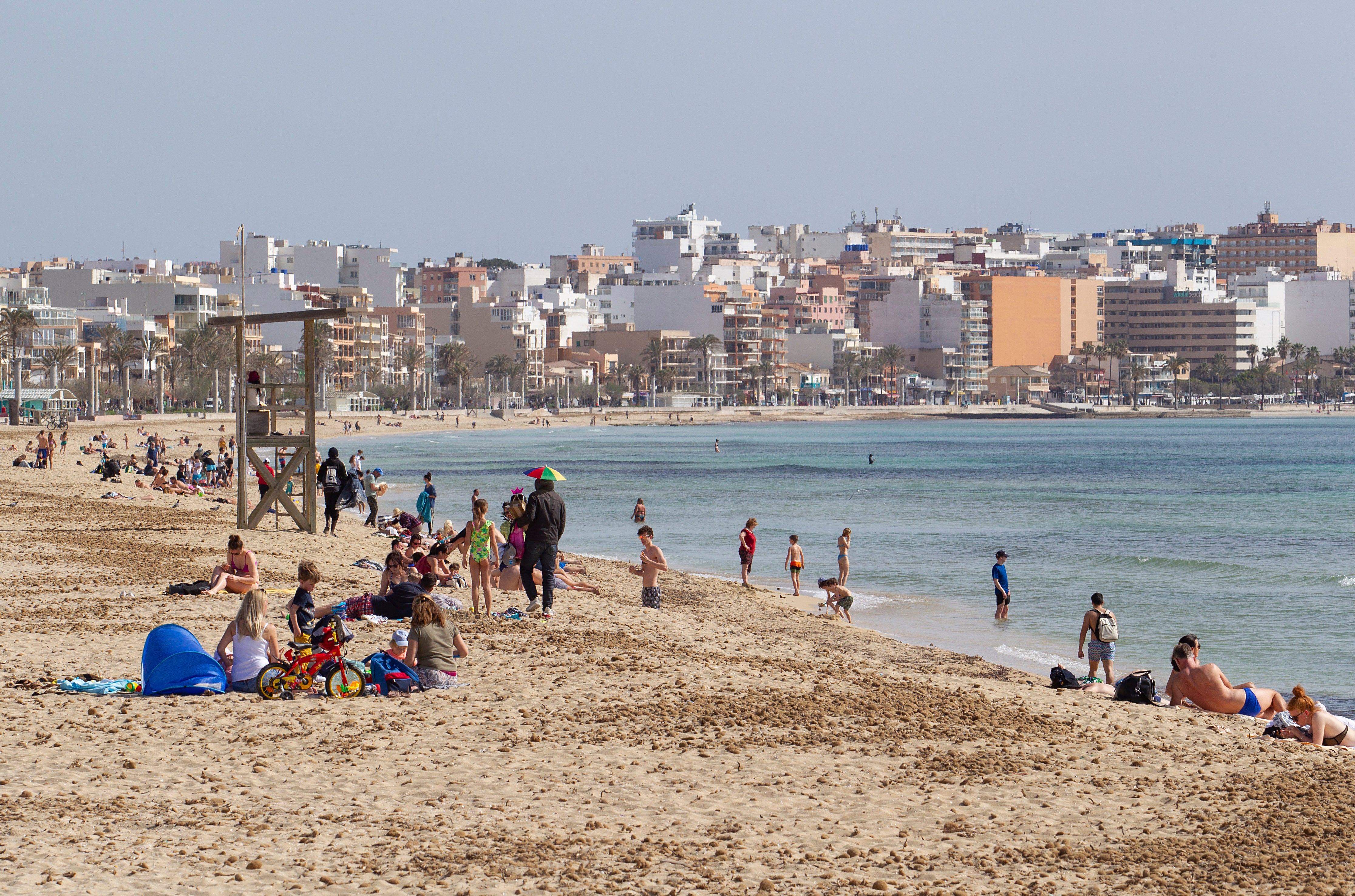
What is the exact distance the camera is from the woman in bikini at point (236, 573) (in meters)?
15.1

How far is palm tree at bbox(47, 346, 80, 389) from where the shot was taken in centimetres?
10175

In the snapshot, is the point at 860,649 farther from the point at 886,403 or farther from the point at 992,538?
the point at 886,403

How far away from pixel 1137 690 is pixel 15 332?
8873 centimetres

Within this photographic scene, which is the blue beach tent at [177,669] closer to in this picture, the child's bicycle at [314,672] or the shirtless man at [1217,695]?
the child's bicycle at [314,672]

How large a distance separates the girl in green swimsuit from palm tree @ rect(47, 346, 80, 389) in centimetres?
9153

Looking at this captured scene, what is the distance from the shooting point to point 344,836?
7352mm

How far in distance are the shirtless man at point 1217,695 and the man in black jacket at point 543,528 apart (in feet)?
18.1

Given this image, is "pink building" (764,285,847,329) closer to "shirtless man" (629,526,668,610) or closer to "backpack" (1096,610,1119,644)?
"shirtless man" (629,526,668,610)

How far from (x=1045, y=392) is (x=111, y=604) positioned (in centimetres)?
19116

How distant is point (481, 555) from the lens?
14.6 m

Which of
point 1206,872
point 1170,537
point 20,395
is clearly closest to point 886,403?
point 20,395

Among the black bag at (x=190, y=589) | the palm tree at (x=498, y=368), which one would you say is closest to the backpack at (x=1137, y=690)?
the black bag at (x=190, y=589)

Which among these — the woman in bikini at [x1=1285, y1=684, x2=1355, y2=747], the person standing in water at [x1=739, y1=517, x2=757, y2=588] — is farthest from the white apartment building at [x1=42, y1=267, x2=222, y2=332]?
the woman in bikini at [x1=1285, y1=684, x2=1355, y2=747]

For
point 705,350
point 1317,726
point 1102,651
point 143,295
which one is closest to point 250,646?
point 1317,726
